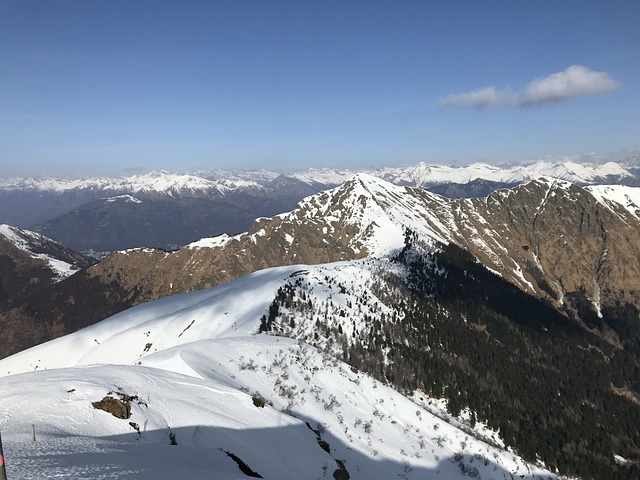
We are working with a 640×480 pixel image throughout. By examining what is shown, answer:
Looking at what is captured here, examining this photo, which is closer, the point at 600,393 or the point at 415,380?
the point at 415,380

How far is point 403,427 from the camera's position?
46.1 meters

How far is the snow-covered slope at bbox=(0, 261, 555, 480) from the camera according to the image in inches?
607

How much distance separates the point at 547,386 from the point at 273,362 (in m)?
163

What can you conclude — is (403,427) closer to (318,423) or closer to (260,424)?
(318,423)

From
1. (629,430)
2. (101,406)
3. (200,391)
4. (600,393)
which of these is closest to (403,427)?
(200,391)

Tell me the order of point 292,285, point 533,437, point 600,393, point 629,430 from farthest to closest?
1. point 600,393
2. point 629,430
3. point 292,285
4. point 533,437

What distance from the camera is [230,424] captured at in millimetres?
25891

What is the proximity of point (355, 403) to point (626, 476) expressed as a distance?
13286cm

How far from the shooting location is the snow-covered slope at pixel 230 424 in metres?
15.4

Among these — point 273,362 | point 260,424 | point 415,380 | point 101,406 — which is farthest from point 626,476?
point 101,406

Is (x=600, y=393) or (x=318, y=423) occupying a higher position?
(x=318, y=423)

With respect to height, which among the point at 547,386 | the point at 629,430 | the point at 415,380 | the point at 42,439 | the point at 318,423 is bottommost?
the point at 629,430

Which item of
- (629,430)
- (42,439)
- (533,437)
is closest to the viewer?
(42,439)

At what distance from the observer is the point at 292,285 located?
454 feet
